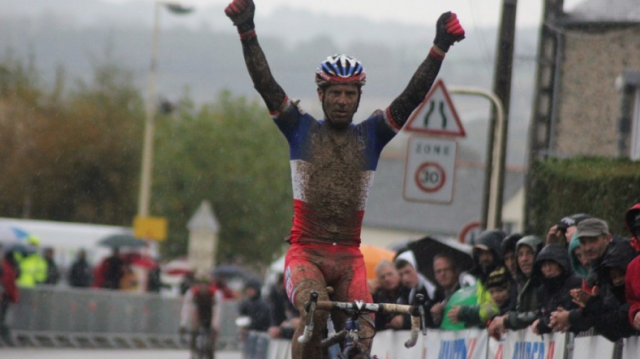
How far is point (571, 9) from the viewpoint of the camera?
27.7 meters

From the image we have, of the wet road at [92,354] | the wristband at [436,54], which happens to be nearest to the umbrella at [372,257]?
the wristband at [436,54]

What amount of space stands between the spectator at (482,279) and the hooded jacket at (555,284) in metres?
1.01

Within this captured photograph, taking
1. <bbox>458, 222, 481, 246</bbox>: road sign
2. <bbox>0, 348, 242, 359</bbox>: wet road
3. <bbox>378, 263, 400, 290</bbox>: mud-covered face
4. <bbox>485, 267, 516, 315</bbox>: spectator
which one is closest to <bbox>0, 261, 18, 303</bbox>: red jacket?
<bbox>0, 348, 242, 359</bbox>: wet road

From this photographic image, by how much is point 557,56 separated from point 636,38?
13.2 feet

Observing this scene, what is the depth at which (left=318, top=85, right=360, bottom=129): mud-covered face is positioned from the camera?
349 inches

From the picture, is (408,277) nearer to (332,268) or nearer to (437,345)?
(437,345)

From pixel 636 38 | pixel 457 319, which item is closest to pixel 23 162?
pixel 636 38

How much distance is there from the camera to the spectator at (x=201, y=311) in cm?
2916

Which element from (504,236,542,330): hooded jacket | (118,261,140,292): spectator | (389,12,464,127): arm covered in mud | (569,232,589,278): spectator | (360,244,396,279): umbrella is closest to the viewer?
(389,12,464,127): arm covered in mud

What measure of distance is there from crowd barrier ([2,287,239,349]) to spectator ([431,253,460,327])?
19.0m

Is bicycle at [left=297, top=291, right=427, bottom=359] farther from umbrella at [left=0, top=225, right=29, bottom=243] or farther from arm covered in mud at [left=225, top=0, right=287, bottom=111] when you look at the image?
umbrella at [left=0, top=225, right=29, bottom=243]

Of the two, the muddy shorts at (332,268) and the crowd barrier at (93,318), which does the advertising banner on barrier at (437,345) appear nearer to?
the muddy shorts at (332,268)

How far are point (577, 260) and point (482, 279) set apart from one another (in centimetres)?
205

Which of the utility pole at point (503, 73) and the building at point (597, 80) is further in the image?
the building at point (597, 80)
